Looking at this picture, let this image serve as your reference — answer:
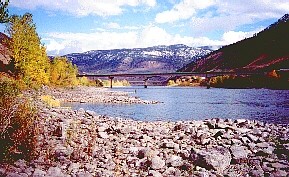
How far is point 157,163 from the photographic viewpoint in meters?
12.2

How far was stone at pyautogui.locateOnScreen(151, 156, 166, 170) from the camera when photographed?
12017 mm

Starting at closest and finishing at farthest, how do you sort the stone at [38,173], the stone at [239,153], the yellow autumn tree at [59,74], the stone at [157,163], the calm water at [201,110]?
the stone at [38,173]
the stone at [157,163]
the stone at [239,153]
the calm water at [201,110]
the yellow autumn tree at [59,74]

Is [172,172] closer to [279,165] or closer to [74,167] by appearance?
[74,167]

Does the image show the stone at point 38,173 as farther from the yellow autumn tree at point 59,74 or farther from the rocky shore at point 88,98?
the yellow autumn tree at point 59,74

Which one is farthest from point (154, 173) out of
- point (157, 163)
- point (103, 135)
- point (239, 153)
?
point (103, 135)

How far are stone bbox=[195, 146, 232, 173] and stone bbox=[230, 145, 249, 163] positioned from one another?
0.33 m

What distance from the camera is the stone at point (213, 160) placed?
480 inches

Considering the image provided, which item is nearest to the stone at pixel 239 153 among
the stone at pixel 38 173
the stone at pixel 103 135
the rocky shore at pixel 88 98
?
the stone at pixel 103 135

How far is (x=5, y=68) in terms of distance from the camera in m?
61.4

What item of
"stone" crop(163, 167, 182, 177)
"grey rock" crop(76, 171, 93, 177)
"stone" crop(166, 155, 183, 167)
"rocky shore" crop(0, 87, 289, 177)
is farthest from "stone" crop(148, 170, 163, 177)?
"grey rock" crop(76, 171, 93, 177)

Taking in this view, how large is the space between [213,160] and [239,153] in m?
1.86

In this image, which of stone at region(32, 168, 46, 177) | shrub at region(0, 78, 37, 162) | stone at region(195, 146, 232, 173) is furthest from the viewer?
stone at region(195, 146, 232, 173)

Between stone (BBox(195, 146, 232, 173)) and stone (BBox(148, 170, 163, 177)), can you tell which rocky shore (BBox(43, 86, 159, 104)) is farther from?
stone (BBox(148, 170, 163, 177))

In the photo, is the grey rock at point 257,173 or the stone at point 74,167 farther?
the grey rock at point 257,173
